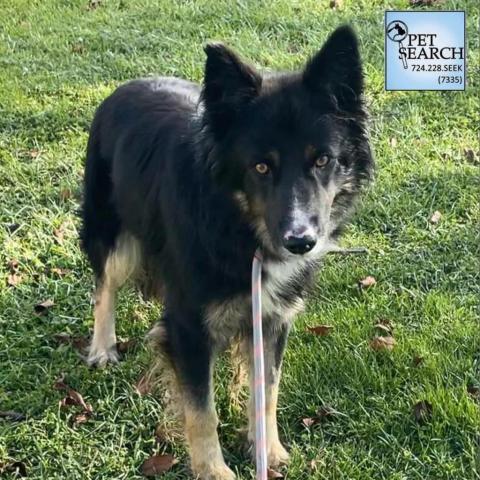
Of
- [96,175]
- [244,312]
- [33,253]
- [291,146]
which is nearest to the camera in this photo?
[291,146]

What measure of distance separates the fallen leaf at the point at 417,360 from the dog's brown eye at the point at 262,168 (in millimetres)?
1590

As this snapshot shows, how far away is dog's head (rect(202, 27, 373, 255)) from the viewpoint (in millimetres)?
2875

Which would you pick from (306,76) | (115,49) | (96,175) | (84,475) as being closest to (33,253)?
(96,175)

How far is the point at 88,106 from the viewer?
7.17 meters

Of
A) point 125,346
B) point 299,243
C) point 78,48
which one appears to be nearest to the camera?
point 299,243

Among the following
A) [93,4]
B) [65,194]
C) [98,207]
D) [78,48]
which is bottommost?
[65,194]

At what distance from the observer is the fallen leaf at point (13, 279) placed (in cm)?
483

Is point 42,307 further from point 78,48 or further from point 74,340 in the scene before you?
point 78,48

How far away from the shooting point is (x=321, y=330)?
13.8 feet

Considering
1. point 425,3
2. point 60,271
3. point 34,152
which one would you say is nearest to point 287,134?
point 60,271

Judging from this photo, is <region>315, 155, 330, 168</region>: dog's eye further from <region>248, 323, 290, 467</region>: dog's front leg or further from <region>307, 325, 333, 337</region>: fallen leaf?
<region>307, 325, 333, 337</region>: fallen leaf

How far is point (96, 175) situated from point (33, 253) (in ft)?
4.00

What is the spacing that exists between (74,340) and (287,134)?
2.15 meters

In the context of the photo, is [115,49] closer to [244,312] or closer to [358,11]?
A: [358,11]
